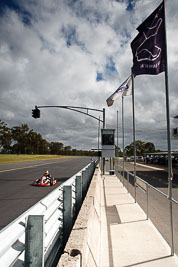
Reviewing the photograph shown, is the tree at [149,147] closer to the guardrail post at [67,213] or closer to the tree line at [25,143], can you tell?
the tree line at [25,143]

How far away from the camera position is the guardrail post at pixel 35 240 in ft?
7.18

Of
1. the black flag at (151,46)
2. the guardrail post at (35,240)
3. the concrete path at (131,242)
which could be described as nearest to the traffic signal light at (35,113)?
the concrete path at (131,242)

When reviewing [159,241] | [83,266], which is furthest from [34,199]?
[83,266]

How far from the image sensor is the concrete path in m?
4.34

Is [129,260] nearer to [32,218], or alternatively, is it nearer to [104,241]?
[104,241]

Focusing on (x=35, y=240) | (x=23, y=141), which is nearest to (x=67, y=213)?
(x=35, y=240)

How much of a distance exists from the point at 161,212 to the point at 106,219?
239cm

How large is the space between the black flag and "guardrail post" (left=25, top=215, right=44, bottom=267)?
5.10 m

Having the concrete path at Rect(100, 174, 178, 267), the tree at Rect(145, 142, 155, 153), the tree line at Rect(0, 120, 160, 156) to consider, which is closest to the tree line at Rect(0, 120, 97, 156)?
the tree line at Rect(0, 120, 160, 156)

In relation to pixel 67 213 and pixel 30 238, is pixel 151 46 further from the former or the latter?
pixel 30 238

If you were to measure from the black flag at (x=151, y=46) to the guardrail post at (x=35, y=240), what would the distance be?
5097 millimetres

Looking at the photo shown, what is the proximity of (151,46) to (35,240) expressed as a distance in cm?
579

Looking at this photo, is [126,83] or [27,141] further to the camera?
[27,141]

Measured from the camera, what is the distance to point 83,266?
Answer: 2.56 meters
